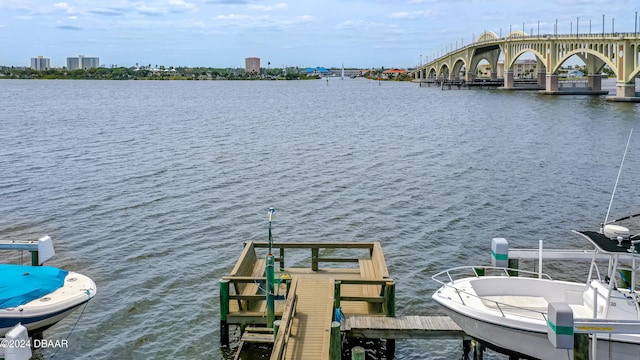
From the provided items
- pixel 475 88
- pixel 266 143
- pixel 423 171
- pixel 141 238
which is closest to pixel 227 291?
pixel 141 238

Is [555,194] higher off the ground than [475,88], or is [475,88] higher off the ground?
[475,88]

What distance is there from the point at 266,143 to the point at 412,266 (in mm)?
38066

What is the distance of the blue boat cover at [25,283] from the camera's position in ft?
51.8

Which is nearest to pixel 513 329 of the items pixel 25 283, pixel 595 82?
pixel 25 283

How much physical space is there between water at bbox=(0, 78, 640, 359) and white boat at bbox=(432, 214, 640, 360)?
2366mm

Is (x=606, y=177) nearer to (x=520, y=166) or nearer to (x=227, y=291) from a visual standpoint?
(x=520, y=166)

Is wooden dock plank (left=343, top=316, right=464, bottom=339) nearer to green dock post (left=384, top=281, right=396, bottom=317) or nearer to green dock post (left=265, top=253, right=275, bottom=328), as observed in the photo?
green dock post (left=384, top=281, right=396, bottom=317)

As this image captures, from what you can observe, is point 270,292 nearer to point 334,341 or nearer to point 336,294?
point 336,294

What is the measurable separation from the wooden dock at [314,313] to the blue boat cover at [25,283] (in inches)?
180

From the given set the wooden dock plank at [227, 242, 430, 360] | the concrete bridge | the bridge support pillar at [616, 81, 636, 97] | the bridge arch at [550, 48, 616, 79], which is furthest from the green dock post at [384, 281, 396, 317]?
the bridge arch at [550, 48, 616, 79]

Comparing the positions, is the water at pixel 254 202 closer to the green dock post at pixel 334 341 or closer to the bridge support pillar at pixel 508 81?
the green dock post at pixel 334 341

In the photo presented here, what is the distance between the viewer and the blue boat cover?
1579 centimetres

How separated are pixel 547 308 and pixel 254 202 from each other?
21.2 m

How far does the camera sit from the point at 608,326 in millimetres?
13484
